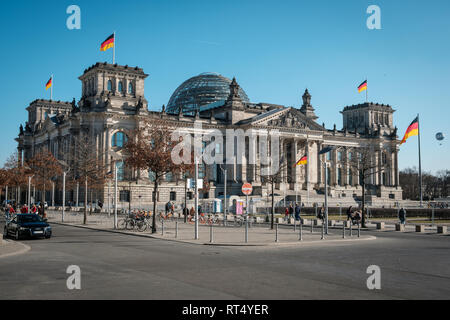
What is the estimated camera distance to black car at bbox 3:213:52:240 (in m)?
26.7

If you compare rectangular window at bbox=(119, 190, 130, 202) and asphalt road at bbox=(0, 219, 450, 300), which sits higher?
rectangular window at bbox=(119, 190, 130, 202)

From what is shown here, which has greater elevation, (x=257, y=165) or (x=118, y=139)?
(x=118, y=139)

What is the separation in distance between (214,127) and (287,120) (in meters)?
16.2

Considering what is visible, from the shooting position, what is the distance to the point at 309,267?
53.3 feet

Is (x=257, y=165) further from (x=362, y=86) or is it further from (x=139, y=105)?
(x=362, y=86)

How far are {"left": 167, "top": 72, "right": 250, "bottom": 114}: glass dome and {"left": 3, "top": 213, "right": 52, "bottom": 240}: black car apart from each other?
82.8m

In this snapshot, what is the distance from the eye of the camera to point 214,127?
313ft

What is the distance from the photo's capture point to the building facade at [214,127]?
83.2 meters

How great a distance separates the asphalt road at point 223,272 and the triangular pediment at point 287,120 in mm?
74387

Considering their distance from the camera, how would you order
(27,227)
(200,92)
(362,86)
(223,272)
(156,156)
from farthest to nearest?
(200,92), (362,86), (156,156), (27,227), (223,272)

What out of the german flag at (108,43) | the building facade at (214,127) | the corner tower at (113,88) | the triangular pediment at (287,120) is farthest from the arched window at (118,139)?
the triangular pediment at (287,120)

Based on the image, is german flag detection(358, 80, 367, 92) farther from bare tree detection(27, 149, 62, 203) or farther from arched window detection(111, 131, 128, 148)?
bare tree detection(27, 149, 62, 203)

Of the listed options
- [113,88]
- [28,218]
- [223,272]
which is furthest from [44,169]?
[223,272]

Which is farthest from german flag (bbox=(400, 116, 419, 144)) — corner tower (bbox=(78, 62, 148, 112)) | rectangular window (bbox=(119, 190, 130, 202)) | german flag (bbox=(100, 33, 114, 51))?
rectangular window (bbox=(119, 190, 130, 202))
